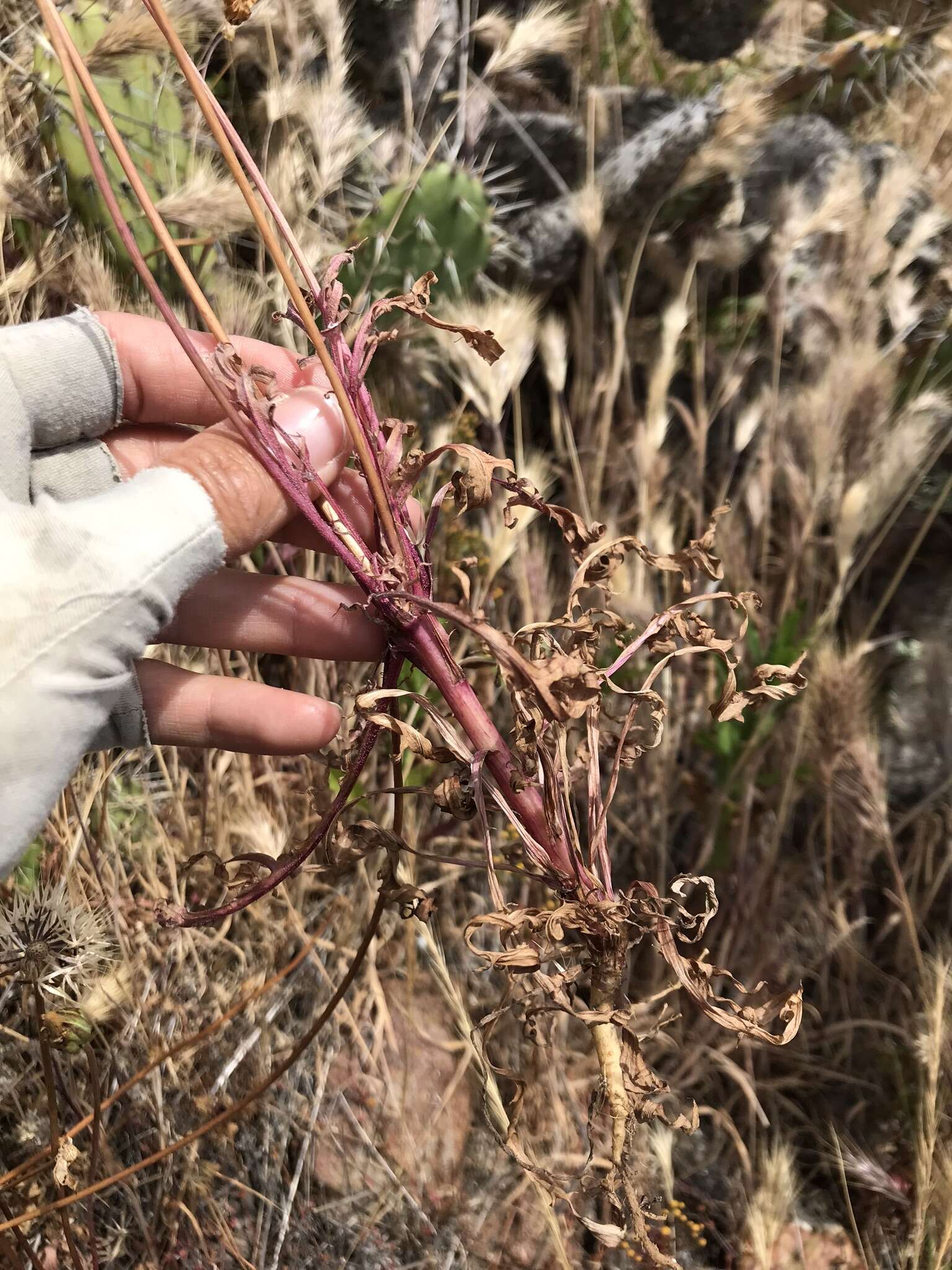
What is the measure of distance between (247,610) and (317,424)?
0.71ft

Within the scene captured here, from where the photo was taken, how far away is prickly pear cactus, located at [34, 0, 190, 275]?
112 cm

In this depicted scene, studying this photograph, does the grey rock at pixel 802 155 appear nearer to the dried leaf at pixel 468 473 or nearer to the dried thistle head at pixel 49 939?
the dried leaf at pixel 468 473

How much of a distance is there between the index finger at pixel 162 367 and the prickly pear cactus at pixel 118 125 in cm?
27

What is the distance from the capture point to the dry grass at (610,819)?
107 centimetres

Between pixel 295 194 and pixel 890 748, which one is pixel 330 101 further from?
pixel 890 748

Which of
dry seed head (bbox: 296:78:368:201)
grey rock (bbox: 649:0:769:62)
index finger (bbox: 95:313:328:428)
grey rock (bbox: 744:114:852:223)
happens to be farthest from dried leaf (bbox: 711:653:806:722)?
grey rock (bbox: 649:0:769:62)

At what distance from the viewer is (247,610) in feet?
2.86

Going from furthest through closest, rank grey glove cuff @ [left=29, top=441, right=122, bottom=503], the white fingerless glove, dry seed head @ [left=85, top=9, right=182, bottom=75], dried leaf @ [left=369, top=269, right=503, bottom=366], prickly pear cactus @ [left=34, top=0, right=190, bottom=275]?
prickly pear cactus @ [left=34, top=0, right=190, bottom=275], dry seed head @ [left=85, top=9, right=182, bottom=75], grey glove cuff @ [left=29, top=441, right=122, bottom=503], dried leaf @ [left=369, top=269, right=503, bottom=366], the white fingerless glove

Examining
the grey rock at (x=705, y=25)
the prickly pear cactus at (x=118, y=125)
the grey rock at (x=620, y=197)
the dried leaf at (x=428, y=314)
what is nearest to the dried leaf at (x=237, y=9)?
the dried leaf at (x=428, y=314)

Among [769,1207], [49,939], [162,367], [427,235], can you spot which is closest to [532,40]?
[427,235]

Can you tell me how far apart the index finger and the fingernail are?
0.11 meters

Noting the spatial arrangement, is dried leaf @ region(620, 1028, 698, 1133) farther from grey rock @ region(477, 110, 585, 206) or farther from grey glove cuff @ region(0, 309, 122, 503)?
grey rock @ region(477, 110, 585, 206)

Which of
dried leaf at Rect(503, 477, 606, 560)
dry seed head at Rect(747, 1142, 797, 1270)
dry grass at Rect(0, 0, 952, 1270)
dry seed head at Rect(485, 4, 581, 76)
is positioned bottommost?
dry seed head at Rect(747, 1142, 797, 1270)

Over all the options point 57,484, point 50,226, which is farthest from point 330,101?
point 57,484
